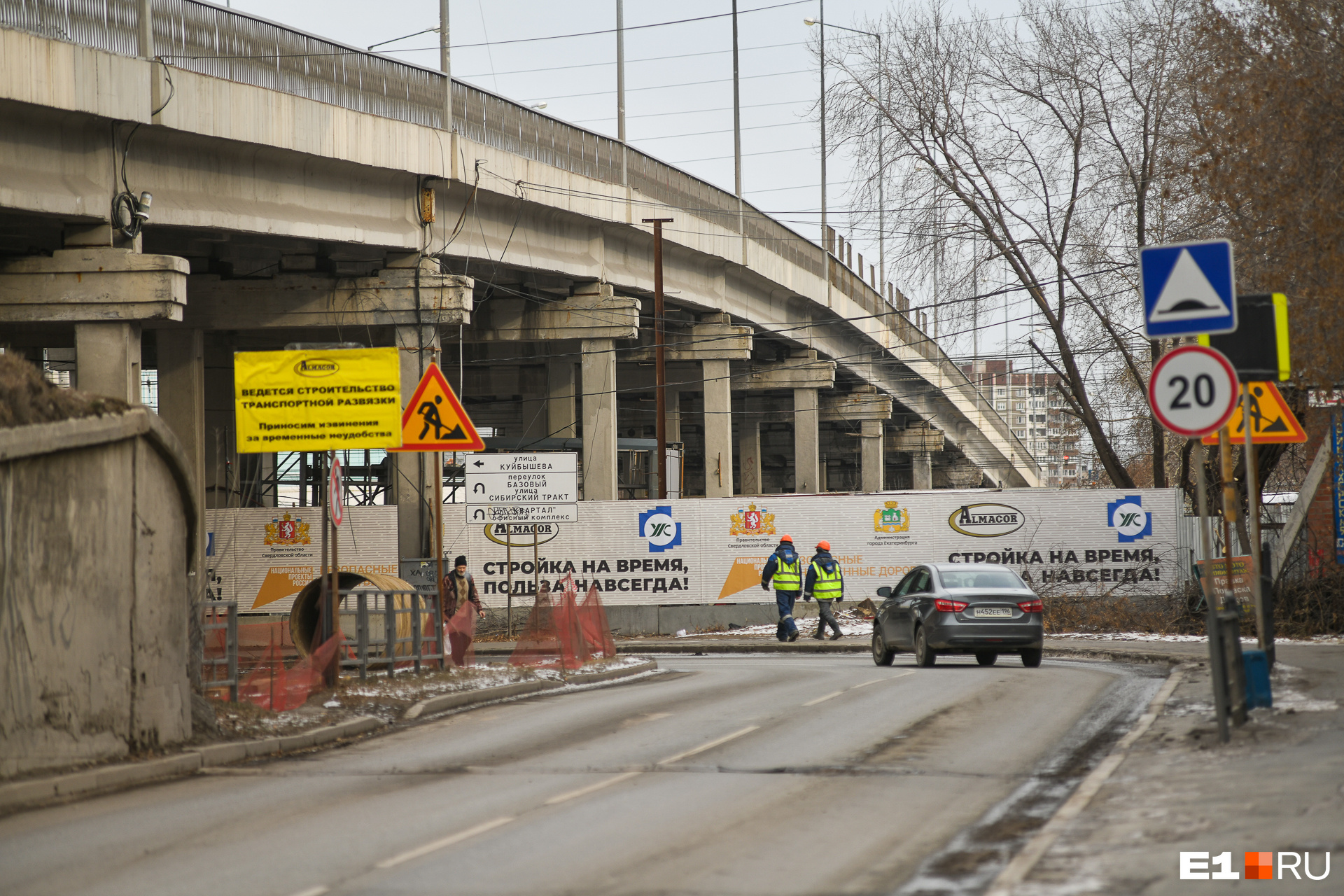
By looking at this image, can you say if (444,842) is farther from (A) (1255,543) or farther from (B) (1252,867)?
(A) (1255,543)

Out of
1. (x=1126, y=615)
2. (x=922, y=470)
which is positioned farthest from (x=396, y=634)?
(x=922, y=470)

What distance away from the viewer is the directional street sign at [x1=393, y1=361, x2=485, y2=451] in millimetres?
16359

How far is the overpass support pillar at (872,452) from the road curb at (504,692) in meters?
39.9

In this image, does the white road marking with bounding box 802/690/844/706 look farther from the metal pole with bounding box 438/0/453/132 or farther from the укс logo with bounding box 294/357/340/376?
the metal pole with bounding box 438/0/453/132

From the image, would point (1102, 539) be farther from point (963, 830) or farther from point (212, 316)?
point (963, 830)

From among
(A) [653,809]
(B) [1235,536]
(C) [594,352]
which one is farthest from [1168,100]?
(A) [653,809]

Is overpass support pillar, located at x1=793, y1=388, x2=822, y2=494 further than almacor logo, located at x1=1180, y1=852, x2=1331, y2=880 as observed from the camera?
Yes

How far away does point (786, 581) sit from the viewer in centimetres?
2772

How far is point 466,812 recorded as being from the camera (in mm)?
8914

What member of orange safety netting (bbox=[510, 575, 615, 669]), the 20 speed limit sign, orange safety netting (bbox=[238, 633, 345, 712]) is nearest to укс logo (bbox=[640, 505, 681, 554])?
orange safety netting (bbox=[510, 575, 615, 669])

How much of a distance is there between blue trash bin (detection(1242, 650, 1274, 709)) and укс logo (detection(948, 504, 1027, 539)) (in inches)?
788

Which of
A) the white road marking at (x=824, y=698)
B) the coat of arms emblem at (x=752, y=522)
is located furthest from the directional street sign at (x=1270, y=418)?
the coat of arms emblem at (x=752, y=522)

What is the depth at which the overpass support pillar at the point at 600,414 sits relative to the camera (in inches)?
1372

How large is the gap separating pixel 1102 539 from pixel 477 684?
677 inches
